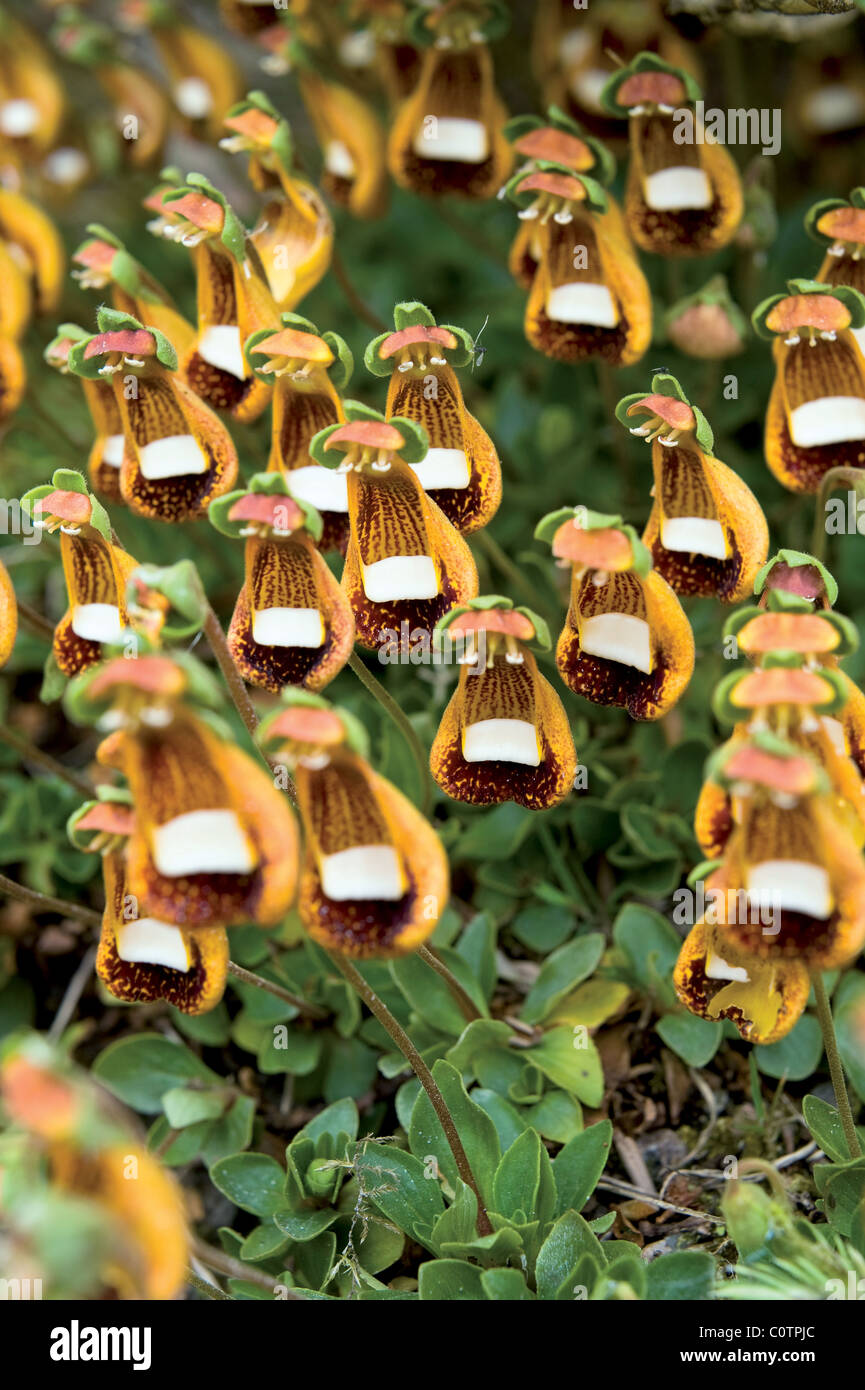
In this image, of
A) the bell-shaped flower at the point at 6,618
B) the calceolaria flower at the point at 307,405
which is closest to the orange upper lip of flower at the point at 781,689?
the calceolaria flower at the point at 307,405

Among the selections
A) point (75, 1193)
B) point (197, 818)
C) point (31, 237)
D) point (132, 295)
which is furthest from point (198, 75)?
point (75, 1193)

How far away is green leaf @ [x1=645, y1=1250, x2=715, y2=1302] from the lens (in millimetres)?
2127

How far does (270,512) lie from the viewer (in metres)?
2.07

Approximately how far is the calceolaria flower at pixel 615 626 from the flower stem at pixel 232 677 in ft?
1.77

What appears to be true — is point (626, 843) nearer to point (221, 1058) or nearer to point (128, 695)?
point (221, 1058)

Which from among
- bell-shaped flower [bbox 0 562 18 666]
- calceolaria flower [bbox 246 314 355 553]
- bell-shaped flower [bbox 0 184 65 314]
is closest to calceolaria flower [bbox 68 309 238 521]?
calceolaria flower [bbox 246 314 355 553]

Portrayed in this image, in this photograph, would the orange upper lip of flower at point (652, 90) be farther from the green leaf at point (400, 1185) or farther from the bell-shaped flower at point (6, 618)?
the green leaf at point (400, 1185)

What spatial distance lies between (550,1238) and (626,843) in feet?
3.73

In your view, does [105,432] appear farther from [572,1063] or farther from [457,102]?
[572,1063]

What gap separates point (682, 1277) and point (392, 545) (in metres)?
1.34

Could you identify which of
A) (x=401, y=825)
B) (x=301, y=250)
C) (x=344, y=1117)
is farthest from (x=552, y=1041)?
(x=301, y=250)

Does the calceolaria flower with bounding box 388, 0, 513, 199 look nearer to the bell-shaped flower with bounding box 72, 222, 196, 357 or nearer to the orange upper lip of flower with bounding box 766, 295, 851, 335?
the bell-shaped flower with bounding box 72, 222, 196, 357

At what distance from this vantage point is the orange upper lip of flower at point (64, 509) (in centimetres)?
233

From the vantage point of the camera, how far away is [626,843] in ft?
10.3
